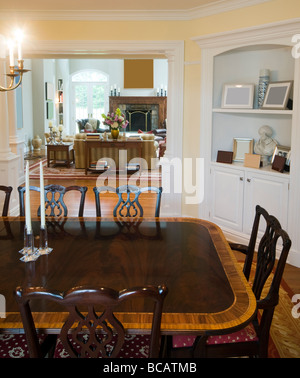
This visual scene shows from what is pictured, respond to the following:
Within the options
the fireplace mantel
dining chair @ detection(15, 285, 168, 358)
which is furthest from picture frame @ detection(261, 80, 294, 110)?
the fireplace mantel

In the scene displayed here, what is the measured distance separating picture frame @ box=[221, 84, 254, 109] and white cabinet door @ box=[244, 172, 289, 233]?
2.52ft

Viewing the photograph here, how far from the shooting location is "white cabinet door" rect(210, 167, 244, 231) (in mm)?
4652

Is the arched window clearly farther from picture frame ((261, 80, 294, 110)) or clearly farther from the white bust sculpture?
picture frame ((261, 80, 294, 110))

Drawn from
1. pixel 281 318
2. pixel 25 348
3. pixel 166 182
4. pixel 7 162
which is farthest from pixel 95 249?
pixel 7 162

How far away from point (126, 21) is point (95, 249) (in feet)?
11.4

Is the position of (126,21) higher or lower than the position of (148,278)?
higher

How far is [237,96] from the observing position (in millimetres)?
4734

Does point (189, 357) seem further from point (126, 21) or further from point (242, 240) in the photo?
point (126, 21)

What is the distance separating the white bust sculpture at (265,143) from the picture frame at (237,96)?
11.6 inches

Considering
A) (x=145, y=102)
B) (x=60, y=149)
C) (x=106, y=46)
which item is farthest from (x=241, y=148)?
(x=145, y=102)

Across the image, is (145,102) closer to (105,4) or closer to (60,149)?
(60,149)

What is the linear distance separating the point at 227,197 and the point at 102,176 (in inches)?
174
